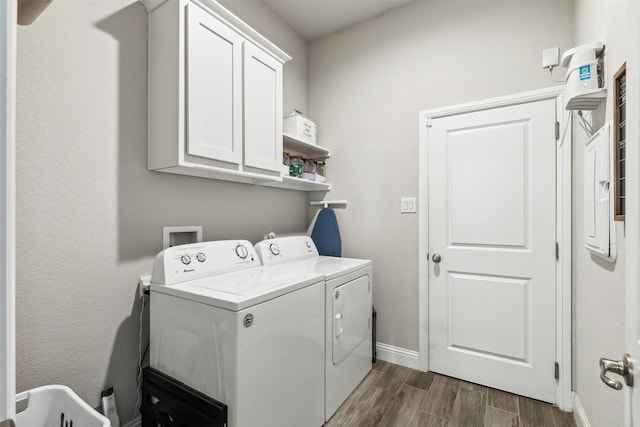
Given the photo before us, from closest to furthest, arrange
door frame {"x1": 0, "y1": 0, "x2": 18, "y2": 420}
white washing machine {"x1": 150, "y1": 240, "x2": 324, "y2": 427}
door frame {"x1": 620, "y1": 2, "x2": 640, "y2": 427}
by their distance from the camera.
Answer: door frame {"x1": 0, "y1": 0, "x2": 18, "y2": 420} < door frame {"x1": 620, "y1": 2, "x2": 640, "y2": 427} < white washing machine {"x1": 150, "y1": 240, "x2": 324, "y2": 427}

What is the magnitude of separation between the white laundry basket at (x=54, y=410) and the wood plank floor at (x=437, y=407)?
1202 mm

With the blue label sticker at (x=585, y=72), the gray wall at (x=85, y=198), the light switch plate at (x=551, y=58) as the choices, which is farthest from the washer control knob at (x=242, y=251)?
the light switch plate at (x=551, y=58)

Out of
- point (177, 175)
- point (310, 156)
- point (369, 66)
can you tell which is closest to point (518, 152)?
point (369, 66)

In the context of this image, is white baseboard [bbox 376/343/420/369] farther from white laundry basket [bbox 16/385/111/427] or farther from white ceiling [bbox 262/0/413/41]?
white ceiling [bbox 262/0/413/41]

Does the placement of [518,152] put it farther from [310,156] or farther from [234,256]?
[234,256]

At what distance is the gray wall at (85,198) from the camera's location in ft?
3.93

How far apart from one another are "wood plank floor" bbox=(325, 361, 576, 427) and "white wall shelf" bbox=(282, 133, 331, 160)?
1879 mm

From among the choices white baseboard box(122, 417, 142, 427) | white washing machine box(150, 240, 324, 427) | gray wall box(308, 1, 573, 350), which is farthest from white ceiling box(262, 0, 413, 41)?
white baseboard box(122, 417, 142, 427)

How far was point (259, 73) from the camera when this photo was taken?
1.88m

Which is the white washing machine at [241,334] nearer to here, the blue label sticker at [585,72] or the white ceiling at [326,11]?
the blue label sticker at [585,72]

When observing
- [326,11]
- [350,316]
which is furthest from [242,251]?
[326,11]

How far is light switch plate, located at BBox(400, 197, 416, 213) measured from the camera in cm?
234

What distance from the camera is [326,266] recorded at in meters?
2.00

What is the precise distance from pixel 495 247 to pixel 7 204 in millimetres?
2348
